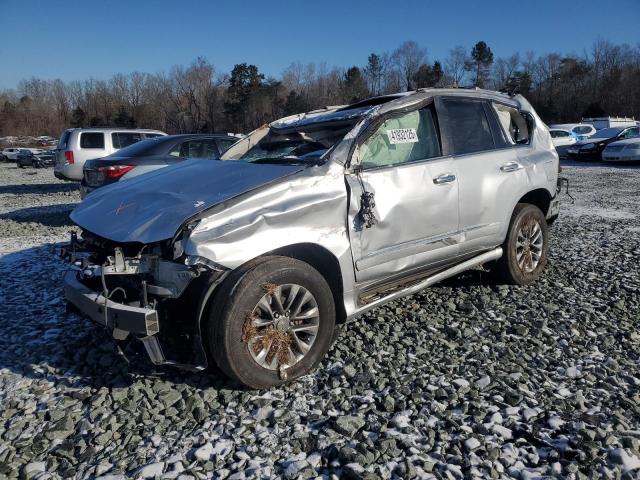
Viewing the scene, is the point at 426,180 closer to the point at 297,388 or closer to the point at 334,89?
the point at 297,388

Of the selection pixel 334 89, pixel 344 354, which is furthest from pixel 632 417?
pixel 334 89

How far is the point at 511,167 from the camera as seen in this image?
4.50 meters

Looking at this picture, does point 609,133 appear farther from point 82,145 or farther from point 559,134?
point 82,145

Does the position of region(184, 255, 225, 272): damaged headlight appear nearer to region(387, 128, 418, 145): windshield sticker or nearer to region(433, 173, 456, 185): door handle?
region(387, 128, 418, 145): windshield sticker

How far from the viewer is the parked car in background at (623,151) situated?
19.0 metres

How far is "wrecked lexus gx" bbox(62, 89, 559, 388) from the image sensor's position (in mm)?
2854

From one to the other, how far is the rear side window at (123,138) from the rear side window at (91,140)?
16.2 inches

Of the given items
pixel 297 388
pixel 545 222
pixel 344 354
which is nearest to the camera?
pixel 297 388

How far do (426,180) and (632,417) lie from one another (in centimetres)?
201

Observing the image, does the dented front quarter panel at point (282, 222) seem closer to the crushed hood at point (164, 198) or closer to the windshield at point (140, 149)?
the crushed hood at point (164, 198)

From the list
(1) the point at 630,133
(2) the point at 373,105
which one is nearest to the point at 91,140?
(2) the point at 373,105

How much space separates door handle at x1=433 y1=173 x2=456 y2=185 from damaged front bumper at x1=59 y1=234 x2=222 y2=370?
1909 millimetres

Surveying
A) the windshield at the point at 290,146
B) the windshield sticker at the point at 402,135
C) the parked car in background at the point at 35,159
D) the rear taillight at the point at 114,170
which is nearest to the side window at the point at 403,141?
the windshield sticker at the point at 402,135

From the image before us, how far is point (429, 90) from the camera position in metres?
4.20
